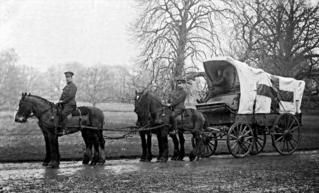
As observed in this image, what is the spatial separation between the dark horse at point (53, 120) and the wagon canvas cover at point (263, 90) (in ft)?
16.3

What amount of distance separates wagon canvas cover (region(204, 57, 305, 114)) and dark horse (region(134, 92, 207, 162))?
1.69 metres

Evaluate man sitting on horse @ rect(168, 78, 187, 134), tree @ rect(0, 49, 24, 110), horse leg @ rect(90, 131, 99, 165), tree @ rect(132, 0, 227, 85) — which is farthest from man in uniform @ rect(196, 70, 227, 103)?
tree @ rect(0, 49, 24, 110)

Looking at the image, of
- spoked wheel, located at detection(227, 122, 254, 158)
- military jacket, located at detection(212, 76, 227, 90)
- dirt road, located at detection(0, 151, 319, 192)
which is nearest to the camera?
dirt road, located at detection(0, 151, 319, 192)

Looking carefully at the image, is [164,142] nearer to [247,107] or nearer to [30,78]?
[247,107]

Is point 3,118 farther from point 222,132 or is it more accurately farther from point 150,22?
point 222,132

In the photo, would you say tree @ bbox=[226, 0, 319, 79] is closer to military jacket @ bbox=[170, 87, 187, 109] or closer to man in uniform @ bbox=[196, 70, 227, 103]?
man in uniform @ bbox=[196, 70, 227, 103]

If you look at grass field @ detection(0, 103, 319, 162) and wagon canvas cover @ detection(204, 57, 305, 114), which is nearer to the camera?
wagon canvas cover @ detection(204, 57, 305, 114)

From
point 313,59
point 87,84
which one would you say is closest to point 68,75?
point 313,59

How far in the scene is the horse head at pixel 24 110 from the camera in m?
10.4

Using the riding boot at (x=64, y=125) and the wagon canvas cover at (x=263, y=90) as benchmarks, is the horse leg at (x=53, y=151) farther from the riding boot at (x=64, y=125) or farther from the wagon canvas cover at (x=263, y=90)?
the wagon canvas cover at (x=263, y=90)

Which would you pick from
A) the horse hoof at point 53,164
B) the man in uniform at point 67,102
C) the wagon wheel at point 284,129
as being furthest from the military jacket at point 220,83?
the horse hoof at point 53,164

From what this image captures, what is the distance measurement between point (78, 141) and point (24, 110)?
27.4ft

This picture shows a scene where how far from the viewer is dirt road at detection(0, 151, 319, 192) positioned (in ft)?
24.0

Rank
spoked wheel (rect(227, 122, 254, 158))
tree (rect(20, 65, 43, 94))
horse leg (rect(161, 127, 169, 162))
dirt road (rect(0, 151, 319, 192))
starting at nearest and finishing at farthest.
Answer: dirt road (rect(0, 151, 319, 192))
horse leg (rect(161, 127, 169, 162))
spoked wheel (rect(227, 122, 254, 158))
tree (rect(20, 65, 43, 94))
